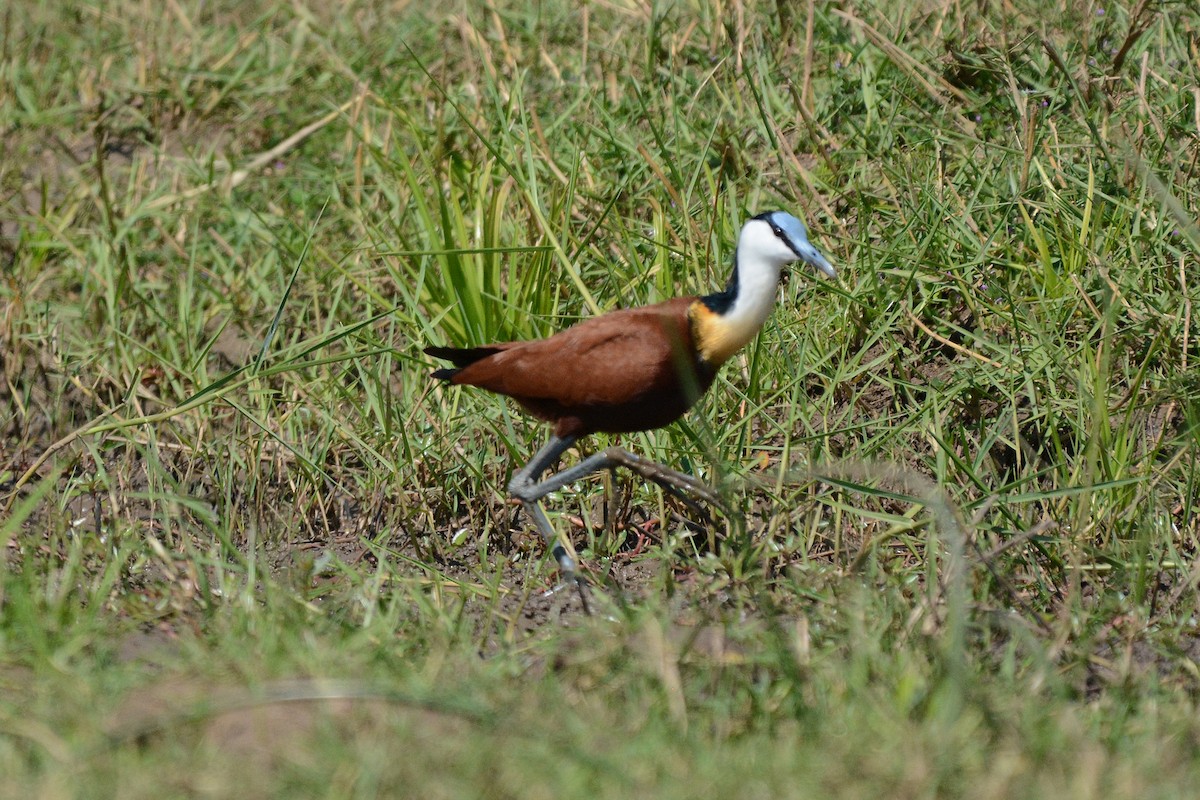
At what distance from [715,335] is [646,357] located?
18cm

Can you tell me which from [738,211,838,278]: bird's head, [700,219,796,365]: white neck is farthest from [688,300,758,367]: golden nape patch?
[738,211,838,278]: bird's head

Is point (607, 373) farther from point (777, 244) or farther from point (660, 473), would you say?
point (777, 244)

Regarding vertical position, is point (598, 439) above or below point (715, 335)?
below

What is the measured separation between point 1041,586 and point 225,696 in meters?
1.89

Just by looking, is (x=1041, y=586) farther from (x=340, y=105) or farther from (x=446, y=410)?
(x=340, y=105)

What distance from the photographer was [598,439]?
430 centimetres

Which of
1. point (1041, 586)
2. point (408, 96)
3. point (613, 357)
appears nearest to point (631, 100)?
point (408, 96)

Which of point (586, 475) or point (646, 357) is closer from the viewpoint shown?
point (646, 357)

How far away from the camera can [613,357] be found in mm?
3490

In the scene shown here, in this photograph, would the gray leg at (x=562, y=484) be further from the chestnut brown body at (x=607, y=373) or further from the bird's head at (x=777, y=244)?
the bird's head at (x=777, y=244)

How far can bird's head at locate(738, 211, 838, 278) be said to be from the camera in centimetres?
340

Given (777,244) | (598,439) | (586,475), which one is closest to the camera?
(777,244)

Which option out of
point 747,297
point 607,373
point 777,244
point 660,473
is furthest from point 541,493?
point 777,244

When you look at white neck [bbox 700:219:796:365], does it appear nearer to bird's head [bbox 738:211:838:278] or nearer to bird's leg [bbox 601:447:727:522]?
bird's head [bbox 738:211:838:278]
